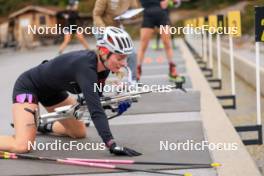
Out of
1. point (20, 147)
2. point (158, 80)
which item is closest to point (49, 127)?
point (20, 147)

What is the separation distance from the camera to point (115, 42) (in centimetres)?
565

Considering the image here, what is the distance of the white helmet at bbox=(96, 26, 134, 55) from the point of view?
564 centimetres

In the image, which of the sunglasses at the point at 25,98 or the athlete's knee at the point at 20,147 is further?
the sunglasses at the point at 25,98

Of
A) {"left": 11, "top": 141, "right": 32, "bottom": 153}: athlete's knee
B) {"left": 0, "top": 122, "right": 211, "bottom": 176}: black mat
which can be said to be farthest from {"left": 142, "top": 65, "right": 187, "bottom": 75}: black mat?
{"left": 11, "top": 141, "right": 32, "bottom": 153}: athlete's knee

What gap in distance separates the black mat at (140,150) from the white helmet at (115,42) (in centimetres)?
95

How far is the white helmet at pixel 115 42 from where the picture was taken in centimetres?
564

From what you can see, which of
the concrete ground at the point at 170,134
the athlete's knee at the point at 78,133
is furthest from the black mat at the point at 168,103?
the athlete's knee at the point at 78,133

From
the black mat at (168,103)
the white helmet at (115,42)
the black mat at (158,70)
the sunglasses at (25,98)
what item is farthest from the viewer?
the black mat at (158,70)

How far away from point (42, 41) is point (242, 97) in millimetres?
24784

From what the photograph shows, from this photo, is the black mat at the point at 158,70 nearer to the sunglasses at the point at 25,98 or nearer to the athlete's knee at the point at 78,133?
the athlete's knee at the point at 78,133

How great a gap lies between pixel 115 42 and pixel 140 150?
1.08 metres

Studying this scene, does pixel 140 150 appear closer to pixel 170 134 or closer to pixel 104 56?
pixel 170 134

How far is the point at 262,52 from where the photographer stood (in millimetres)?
12773

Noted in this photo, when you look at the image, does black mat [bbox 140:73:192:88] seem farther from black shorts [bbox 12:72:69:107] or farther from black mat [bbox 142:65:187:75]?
black shorts [bbox 12:72:69:107]
